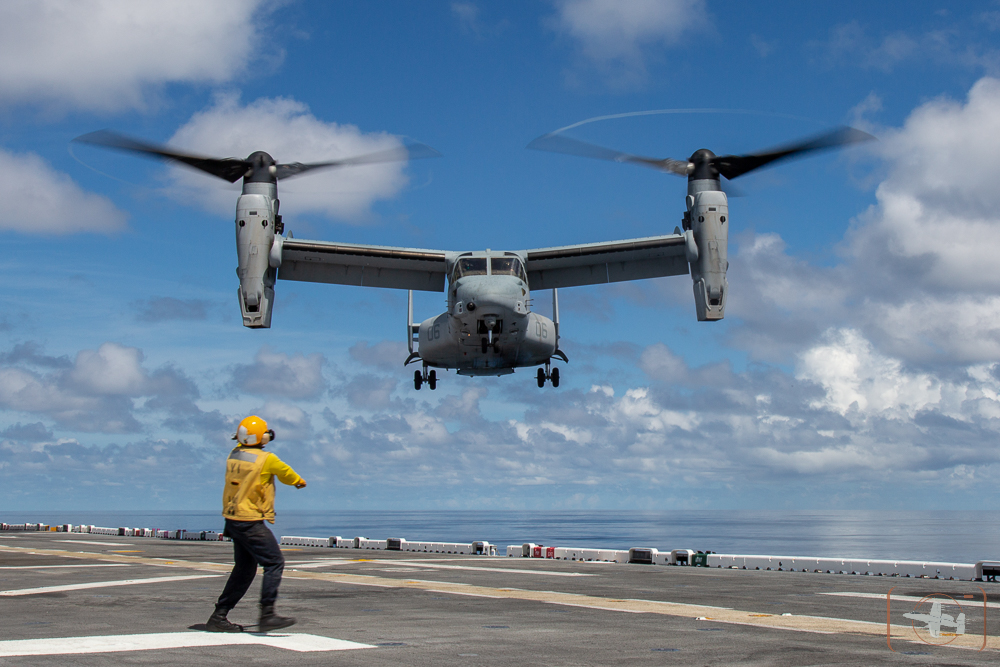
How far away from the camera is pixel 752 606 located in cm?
1145

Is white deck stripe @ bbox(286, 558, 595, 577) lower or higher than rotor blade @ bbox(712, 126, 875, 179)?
lower

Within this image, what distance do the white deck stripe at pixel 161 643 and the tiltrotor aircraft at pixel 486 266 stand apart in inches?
694

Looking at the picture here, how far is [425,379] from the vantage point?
32.2 m

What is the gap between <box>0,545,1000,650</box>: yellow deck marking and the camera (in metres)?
8.73

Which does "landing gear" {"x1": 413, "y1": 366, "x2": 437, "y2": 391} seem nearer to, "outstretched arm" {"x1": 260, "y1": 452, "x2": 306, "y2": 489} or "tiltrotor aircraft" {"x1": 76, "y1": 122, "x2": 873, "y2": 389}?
"tiltrotor aircraft" {"x1": 76, "y1": 122, "x2": 873, "y2": 389}

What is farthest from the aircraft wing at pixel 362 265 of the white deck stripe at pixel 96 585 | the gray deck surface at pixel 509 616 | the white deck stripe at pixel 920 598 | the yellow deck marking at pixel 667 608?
the white deck stripe at pixel 920 598

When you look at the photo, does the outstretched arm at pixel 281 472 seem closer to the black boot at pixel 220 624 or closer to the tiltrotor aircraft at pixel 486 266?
the black boot at pixel 220 624

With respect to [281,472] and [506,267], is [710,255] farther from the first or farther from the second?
[281,472]

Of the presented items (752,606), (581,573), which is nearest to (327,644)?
(752,606)

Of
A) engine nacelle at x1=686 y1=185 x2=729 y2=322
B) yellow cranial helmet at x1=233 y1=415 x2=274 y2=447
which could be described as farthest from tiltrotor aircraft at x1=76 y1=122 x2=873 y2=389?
yellow cranial helmet at x1=233 y1=415 x2=274 y2=447

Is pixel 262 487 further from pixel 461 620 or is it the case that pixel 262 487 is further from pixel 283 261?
pixel 283 261

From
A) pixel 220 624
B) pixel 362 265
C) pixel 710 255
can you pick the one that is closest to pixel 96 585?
pixel 220 624

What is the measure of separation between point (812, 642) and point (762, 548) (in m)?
110

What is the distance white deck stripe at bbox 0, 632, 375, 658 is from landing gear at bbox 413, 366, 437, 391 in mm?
23909
